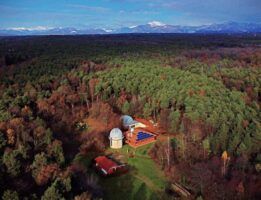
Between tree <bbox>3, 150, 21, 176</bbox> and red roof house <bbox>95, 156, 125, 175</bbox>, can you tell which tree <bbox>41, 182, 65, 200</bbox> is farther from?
red roof house <bbox>95, 156, 125, 175</bbox>

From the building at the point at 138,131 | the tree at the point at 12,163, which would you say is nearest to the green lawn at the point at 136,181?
the building at the point at 138,131

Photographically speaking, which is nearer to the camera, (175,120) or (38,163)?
(38,163)

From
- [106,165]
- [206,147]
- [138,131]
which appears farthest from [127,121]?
[206,147]

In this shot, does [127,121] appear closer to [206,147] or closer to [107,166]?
[107,166]

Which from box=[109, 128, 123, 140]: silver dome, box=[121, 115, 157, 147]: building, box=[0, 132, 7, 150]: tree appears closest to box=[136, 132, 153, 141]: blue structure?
box=[121, 115, 157, 147]: building

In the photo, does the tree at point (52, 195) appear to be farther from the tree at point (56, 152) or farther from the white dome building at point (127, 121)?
the white dome building at point (127, 121)

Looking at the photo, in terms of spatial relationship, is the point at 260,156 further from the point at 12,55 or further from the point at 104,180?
the point at 12,55
